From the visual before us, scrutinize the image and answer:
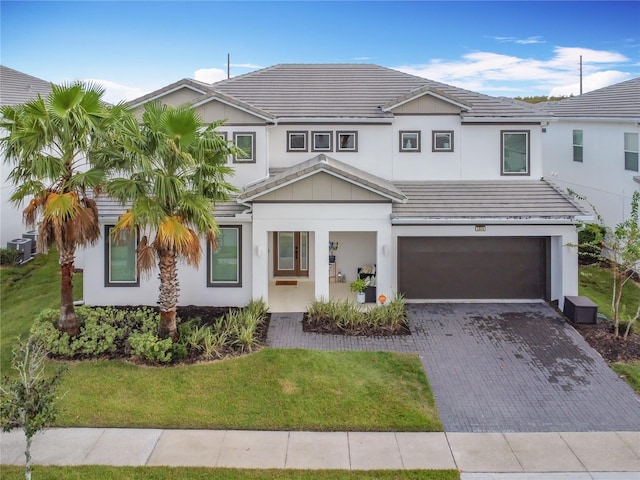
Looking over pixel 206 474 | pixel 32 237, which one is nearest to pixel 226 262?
pixel 206 474

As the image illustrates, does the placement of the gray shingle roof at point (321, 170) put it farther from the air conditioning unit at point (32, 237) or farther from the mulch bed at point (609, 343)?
the air conditioning unit at point (32, 237)

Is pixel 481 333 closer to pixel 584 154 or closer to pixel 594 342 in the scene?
pixel 594 342

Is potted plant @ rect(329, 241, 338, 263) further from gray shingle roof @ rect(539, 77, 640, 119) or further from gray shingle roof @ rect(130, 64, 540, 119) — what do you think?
gray shingle roof @ rect(539, 77, 640, 119)

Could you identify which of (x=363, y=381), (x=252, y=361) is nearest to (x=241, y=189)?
(x=252, y=361)

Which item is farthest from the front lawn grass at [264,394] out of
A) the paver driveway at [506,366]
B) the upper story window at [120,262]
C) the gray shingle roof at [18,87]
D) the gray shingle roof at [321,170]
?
the gray shingle roof at [18,87]

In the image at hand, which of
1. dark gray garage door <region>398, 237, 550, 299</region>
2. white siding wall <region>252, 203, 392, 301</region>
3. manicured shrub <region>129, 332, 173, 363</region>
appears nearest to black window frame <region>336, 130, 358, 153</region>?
white siding wall <region>252, 203, 392, 301</region>

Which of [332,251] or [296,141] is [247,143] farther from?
[332,251]
